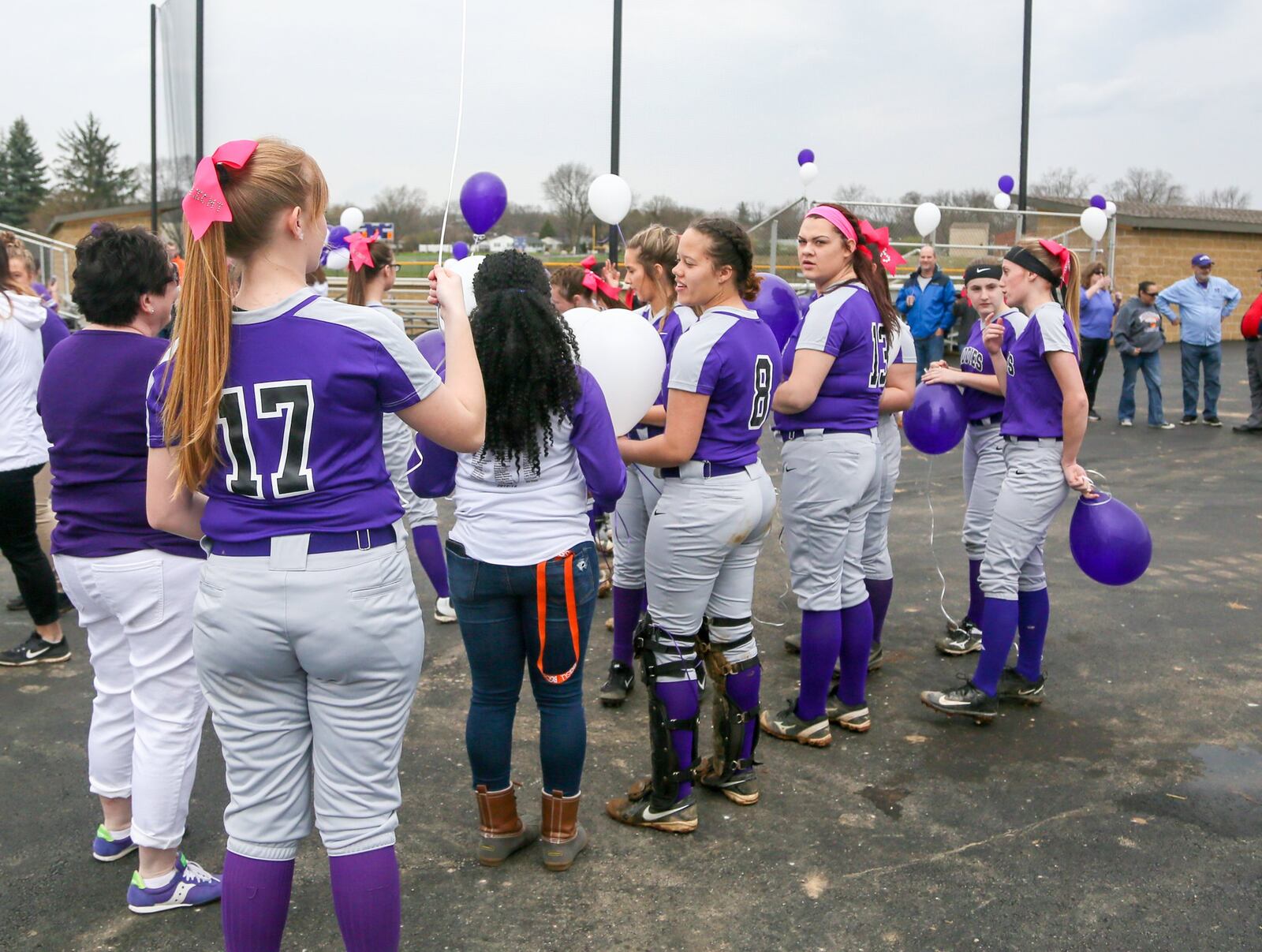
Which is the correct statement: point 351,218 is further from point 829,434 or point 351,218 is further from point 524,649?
point 524,649

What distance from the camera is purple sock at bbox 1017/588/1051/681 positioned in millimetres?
4582

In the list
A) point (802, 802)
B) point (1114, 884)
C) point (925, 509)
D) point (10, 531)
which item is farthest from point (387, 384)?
point (925, 509)

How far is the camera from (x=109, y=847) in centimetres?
334

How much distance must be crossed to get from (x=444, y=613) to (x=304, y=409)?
3687 mm

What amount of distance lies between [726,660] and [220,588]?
1.91 meters

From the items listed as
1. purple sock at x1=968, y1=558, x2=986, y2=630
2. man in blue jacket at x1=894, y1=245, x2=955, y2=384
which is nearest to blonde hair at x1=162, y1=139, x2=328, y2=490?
purple sock at x1=968, y1=558, x2=986, y2=630

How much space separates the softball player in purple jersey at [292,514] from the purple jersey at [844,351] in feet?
6.54

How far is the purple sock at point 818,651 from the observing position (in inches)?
162

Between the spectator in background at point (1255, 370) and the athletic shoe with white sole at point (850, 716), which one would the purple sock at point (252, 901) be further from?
the spectator in background at point (1255, 370)

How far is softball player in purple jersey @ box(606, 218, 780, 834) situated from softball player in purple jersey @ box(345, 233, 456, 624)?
66.7 inches

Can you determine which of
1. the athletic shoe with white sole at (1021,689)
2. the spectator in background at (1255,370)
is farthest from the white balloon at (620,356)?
the spectator in background at (1255,370)

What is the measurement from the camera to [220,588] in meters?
2.15

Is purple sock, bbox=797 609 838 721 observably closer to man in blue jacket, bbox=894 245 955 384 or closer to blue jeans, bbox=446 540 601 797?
blue jeans, bbox=446 540 601 797

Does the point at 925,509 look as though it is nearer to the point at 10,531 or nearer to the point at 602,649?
the point at 602,649
